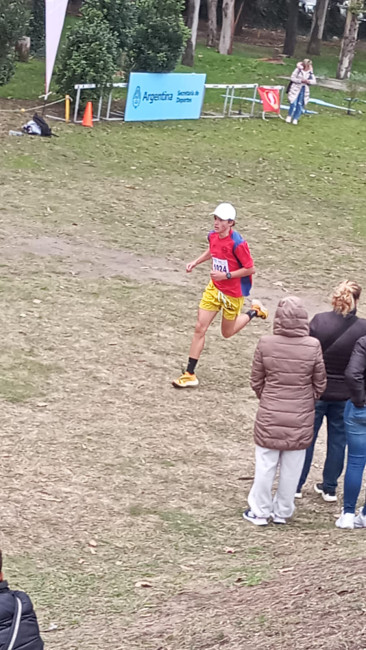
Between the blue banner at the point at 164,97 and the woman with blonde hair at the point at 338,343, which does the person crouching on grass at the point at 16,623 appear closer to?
the woman with blonde hair at the point at 338,343

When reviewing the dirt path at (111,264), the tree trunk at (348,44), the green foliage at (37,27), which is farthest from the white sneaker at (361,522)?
the tree trunk at (348,44)

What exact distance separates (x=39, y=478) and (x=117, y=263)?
6.53 meters

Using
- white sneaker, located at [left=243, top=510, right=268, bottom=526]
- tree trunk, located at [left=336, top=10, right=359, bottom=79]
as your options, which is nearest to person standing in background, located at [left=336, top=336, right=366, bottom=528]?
white sneaker, located at [left=243, top=510, right=268, bottom=526]

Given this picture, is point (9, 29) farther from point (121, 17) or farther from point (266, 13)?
point (266, 13)

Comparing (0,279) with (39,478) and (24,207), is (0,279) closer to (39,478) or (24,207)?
(24,207)

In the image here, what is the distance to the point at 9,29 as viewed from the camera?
2278 centimetres

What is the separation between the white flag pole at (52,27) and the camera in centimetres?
1861

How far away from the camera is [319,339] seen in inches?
307

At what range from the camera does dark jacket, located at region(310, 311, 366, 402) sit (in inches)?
305

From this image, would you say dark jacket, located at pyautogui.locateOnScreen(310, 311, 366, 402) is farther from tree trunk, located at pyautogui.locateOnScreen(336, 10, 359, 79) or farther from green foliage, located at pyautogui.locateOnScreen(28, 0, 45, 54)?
tree trunk, located at pyautogui.locateOnScreen(336, 10, 359, 79)

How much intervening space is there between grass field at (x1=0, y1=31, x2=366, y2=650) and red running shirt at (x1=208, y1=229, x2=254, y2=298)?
3.93 feet

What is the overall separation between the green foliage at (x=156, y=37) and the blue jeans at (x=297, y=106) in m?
3.43

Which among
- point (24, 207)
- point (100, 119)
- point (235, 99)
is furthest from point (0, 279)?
point (235, 99)

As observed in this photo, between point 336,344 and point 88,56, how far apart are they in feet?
54.6
